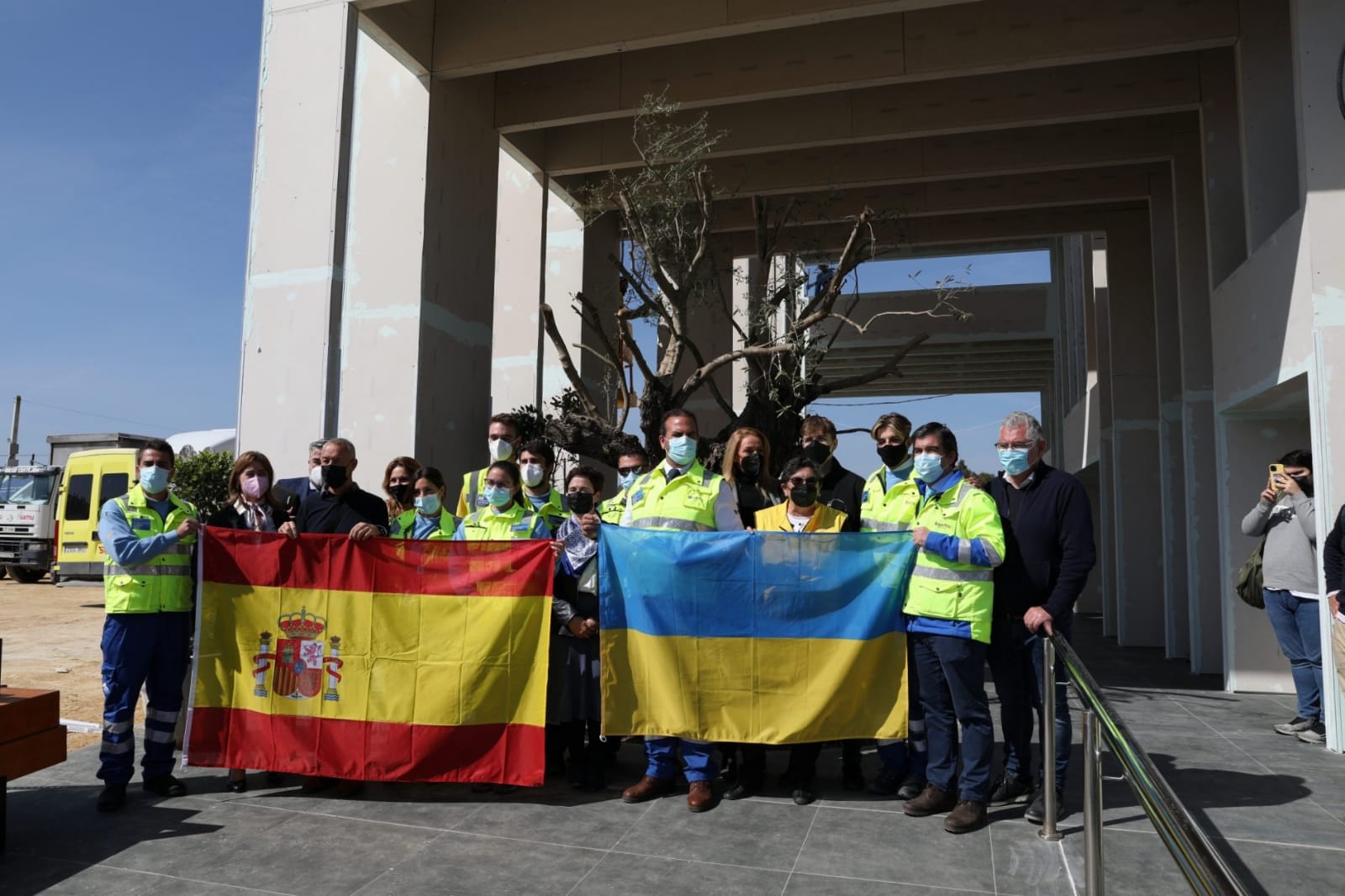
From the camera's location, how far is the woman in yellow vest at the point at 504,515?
546 cm

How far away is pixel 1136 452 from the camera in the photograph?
12.8 m

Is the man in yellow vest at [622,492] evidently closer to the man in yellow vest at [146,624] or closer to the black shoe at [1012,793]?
the man in yellow vest at [146,624]

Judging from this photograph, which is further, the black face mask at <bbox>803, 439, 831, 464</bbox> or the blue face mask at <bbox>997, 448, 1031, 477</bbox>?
the black face mask at <bbox>803, 439, 831, 464</bbox>

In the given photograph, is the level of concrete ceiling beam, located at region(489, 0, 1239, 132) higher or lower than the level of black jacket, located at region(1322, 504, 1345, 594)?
higher

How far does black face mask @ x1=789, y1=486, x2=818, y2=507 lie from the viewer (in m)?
5.17

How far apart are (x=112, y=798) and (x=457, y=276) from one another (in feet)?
19.9

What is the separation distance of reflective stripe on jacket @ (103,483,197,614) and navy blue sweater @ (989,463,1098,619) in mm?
4328

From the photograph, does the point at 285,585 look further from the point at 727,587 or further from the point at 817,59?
the point at 817,59

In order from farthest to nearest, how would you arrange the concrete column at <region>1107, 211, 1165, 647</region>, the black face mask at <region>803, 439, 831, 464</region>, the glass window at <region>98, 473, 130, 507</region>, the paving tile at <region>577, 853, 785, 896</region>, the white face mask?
the glass window at <region>98, 473, 130, 507</region> < the concrete column at <region>1107, 211, 1165, 647</region> < the black face mask at <region>803, 439, 831, 464</region> < the white face mask < the paving tile at <region>577, 853, 785, 896</region>

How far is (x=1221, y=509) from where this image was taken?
28.7 feet

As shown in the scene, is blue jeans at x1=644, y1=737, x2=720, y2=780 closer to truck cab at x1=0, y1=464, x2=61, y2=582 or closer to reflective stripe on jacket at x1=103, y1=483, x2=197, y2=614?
reflective stripe on jacket at x1=103, y1=483, x2=197, y2=614

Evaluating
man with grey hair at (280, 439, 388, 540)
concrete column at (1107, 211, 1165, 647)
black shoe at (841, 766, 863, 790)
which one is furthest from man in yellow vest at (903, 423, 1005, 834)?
concrete column at (1107, 211, 1165, 647)

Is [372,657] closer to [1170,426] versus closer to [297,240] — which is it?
[297,240]

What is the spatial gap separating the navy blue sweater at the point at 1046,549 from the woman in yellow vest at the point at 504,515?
2567 mm
